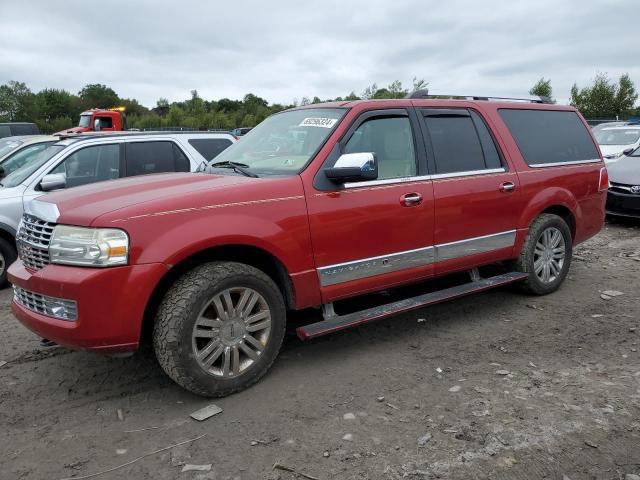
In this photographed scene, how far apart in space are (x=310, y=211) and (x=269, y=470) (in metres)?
1.70

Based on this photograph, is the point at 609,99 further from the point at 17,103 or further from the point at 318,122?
the point at 17,103

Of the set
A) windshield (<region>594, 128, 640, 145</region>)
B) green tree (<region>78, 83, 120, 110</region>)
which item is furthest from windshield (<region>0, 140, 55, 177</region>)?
green tree (<region>78, 83, 120, 110</region>)

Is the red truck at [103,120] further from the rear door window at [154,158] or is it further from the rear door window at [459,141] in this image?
the rear door window at [459,141]

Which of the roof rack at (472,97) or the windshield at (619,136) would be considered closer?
the roof rack at (472,97)

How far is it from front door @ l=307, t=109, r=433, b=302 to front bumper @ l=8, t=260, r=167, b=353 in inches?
47.8

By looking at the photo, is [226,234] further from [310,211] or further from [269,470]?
[269,470]

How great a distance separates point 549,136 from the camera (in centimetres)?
559

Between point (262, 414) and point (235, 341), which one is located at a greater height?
point (235, 341)

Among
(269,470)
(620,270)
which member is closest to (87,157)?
(269,470)

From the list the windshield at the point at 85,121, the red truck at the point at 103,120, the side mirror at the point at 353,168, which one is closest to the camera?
the side mirror at the point at 353,168

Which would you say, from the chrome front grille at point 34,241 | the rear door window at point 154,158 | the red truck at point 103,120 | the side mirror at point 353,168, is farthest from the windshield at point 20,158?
the red truck at point 103,120

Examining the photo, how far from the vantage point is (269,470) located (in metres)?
2.80

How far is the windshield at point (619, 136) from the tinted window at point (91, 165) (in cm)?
1141

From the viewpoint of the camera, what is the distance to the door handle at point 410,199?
4.23 m
